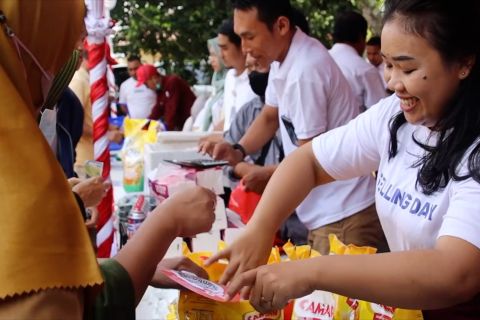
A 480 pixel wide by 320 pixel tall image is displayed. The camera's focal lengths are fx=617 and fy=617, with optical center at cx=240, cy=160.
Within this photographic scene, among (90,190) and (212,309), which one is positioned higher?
A: (212,309)

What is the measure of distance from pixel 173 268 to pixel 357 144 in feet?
1.89

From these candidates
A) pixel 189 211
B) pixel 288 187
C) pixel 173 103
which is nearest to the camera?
pixel 189 211

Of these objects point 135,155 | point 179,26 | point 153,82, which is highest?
point 135,155

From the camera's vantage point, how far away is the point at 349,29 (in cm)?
463

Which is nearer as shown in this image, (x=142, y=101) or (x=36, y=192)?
(x=36, y=192)

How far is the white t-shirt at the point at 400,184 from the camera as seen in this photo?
1170 millimetres

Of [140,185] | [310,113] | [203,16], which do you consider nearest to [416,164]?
[310,113]

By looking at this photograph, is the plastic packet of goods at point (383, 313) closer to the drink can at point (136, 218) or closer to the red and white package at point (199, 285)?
the red and white package at point (199, 285)

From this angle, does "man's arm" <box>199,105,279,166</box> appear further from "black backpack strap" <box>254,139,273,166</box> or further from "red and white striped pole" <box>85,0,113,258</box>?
"red and white striped pole" <box>85,0,113,258</box>

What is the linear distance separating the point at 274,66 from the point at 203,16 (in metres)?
7.64

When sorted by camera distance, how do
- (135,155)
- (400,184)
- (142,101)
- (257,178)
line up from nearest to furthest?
(400,184) → (257,178) → (135,155) → (142,101)

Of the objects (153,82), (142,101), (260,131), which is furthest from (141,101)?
(260,131)

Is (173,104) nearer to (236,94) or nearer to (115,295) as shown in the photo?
(236,94)

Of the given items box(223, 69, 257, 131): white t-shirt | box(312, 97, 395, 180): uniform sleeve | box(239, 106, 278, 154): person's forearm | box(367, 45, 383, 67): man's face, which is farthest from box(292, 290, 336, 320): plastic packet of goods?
box(367, 45, 383, 67): man's face
